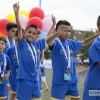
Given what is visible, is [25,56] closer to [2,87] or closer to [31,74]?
[31,74]

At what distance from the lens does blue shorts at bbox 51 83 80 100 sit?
477 cm

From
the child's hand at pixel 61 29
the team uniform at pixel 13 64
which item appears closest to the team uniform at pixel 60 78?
the child's hand at pixel 61 29

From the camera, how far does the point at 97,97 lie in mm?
4156

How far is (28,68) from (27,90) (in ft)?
1.17

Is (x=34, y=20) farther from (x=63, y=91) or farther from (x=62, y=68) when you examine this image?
(x=63, y=91)

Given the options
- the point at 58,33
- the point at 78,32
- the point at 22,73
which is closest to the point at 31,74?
the point at 22,73

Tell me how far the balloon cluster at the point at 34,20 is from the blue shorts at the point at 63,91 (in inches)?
86.8

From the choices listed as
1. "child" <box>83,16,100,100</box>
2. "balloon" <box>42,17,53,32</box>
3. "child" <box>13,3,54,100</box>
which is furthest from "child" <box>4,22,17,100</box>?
"child" <box>83,16,100,100</box>

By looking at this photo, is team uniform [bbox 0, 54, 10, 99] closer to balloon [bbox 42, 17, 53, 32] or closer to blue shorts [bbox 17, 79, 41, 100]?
blue shorts [bbox 17, 79, 41, 100]

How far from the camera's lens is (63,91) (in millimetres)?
4770

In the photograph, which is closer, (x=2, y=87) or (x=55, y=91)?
Answer: (x=55, y=91)

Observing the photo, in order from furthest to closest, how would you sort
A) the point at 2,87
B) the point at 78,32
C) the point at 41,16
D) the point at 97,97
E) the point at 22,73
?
the point at 78,32 < the point at 41,16 < the point at 2,87 < the point at 22,73 < the point at 97,97

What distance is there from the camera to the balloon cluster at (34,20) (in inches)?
265

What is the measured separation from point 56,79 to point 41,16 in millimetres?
3005
